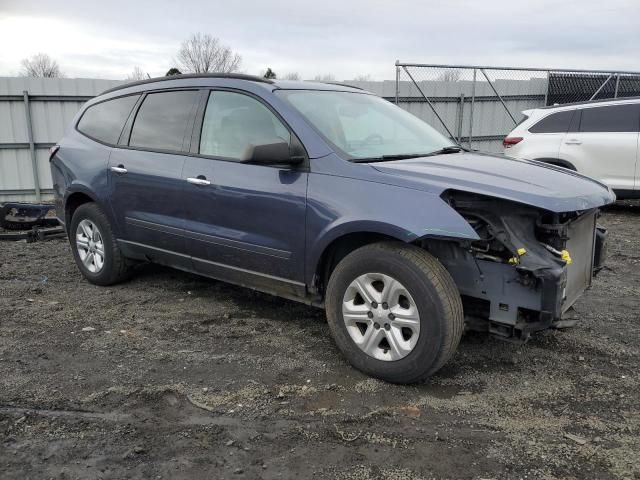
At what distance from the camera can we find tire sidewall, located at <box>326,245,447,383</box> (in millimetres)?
3051

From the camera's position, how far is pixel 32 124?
36.8 feet

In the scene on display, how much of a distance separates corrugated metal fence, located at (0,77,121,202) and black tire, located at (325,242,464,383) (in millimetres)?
9958

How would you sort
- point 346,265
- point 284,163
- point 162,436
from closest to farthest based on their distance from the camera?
point 162,436 < point 346,265 < point 284,163

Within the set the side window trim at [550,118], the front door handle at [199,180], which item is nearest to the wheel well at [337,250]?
the front door handle at [199,180]

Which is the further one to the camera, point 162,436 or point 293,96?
point 293,96

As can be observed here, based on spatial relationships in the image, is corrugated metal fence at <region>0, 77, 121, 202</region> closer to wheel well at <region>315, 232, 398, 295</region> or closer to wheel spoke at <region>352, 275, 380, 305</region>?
wheel well at <region>315, 232, 398, 295</region>

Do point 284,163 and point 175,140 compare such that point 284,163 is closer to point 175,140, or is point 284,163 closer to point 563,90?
point 175,140

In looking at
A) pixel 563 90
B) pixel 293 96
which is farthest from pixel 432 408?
pixel 563 90

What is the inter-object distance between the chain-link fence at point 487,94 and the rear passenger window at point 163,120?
25.6ft

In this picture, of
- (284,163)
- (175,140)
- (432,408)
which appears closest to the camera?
(432,408)

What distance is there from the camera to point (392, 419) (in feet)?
9.64

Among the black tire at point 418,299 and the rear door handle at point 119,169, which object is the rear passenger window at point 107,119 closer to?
the rear door handle at point 119,169

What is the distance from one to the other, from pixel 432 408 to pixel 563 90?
11.4m

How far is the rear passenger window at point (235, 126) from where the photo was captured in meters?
3.88
